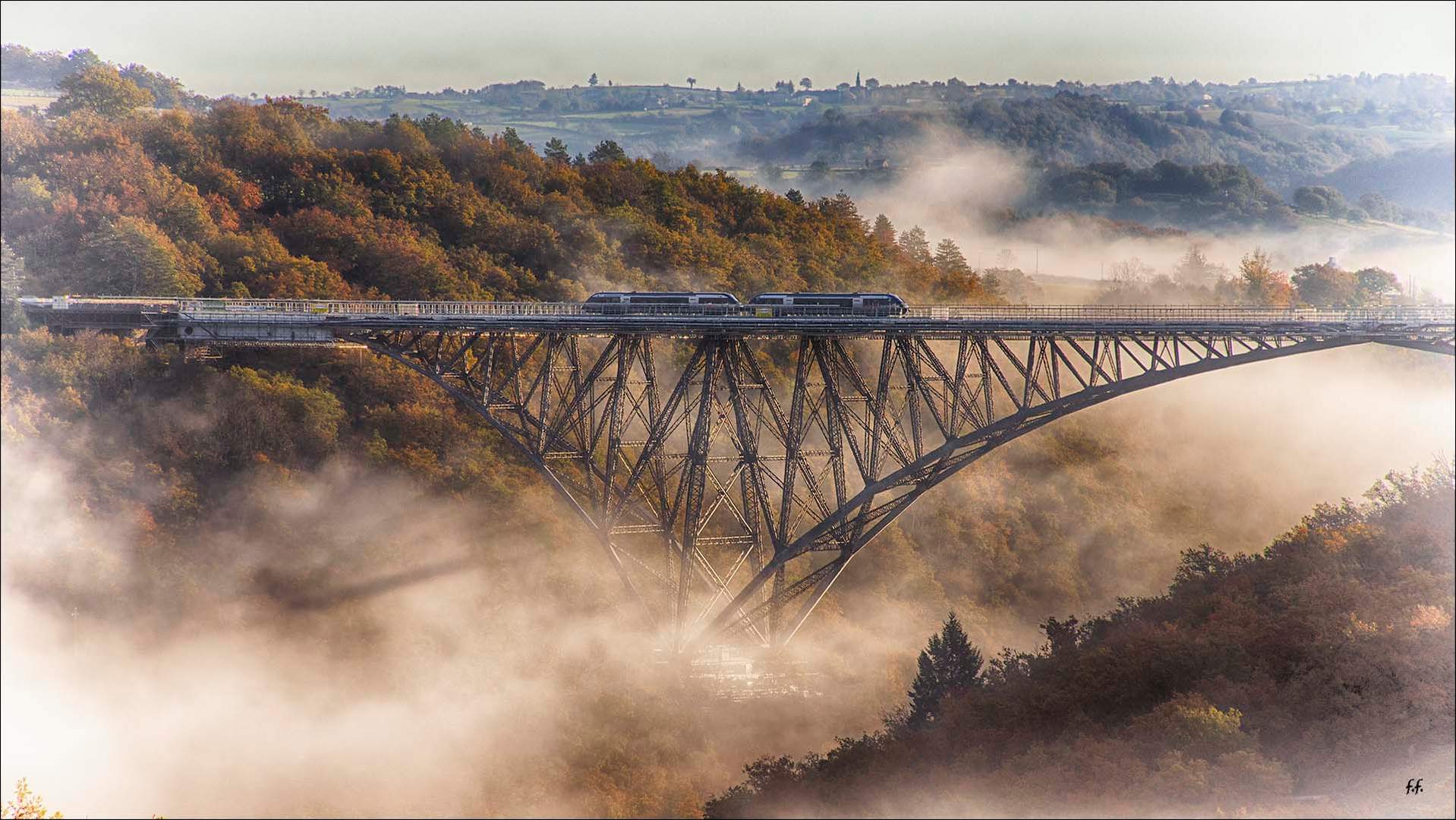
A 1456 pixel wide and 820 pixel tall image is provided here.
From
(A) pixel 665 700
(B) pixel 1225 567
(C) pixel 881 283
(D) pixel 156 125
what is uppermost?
(D) pixel 156 125

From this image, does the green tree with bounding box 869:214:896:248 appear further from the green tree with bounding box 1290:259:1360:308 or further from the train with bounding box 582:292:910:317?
the train with bounding box 582:292:910:317

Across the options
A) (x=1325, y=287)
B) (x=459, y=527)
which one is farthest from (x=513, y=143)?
(x=1325, y=287)

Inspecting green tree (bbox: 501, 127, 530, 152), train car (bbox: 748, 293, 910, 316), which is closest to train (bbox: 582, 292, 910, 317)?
train car (bbox: 748, 293, 910, 316)

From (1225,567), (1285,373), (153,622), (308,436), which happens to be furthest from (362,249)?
(1285,373)

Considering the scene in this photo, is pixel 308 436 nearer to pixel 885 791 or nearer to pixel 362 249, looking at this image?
pixel 362 249

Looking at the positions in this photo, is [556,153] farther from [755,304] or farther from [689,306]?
[755,304]

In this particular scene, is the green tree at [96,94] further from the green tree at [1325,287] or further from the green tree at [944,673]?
the green tree at [1325,287]
